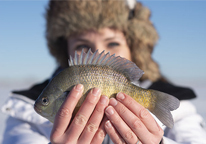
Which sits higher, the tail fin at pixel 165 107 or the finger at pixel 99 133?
the tail fin at pixel 165 107

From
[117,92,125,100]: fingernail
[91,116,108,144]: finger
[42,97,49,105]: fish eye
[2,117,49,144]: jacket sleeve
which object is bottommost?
[2,117,49,144]: jacket sleeve

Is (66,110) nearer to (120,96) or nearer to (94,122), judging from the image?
(94,122)

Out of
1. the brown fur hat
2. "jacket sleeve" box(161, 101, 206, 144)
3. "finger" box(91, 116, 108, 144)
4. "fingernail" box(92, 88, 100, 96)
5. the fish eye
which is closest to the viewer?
"fingernail" box(92, 88, 100, 96)

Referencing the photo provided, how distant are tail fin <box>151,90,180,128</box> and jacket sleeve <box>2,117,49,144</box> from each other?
208 cm

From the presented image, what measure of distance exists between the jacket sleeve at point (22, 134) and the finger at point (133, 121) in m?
1.80

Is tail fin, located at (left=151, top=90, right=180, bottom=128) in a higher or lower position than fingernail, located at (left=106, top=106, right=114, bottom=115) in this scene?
higher

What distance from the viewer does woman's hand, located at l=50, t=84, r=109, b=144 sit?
6.08 ft

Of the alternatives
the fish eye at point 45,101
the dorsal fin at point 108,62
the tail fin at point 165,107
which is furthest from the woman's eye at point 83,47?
the tail fin at point 165,107

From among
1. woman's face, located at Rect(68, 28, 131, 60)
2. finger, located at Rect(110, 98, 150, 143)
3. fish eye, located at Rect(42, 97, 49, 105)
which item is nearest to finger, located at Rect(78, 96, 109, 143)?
finger, located at Rect(110, 98, 150, 143)

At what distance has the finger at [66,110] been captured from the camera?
184cm

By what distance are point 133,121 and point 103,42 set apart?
2151 mm

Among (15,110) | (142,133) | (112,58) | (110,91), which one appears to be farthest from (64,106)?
Answer: (15,110)

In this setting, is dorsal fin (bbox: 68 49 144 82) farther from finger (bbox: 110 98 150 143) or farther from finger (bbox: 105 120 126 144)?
finger (bbox: 105 120 126 144)

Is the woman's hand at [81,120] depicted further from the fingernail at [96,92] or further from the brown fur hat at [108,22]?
the brown fur hat at [108,22]
